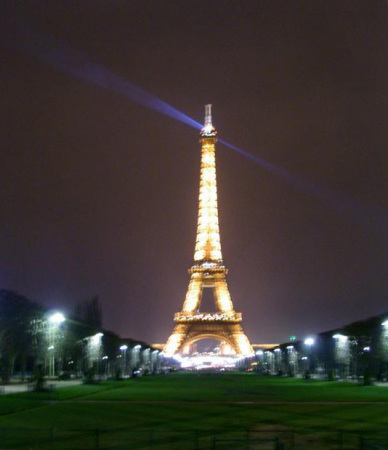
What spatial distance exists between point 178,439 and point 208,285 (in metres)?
137

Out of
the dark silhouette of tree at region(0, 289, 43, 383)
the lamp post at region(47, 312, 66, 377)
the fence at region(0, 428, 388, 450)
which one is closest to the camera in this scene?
the fence at region(0, 428, 388, 450)

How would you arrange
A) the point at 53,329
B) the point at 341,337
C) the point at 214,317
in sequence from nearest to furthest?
1. the point at 53,329
2. the point at 341,337
3. the point at 214,317

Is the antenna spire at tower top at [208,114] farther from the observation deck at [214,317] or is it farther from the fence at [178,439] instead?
the fence at [178,439]

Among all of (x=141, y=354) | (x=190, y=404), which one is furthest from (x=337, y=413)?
(x=141, y=354)

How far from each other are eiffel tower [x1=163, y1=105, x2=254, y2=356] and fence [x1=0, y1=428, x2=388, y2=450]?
125578mm

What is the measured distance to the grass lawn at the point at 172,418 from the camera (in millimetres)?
30312

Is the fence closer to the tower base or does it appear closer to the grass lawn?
the grass lawn

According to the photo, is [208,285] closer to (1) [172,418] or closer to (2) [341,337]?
(2) [341,337]

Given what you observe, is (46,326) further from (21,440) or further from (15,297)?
(21,440)

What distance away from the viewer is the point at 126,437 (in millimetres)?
31125

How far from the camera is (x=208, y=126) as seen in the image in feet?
559

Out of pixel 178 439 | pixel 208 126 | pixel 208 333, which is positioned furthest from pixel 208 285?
pixel 178 439

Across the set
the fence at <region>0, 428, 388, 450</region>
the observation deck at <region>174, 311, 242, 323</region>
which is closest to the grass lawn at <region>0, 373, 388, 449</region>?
the fence at <region>0, 428, 388, 450</region>

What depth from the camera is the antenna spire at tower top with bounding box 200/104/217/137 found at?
16788cm
